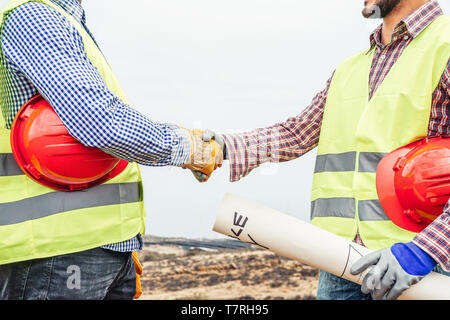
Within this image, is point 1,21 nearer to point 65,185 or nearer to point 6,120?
point 6,120

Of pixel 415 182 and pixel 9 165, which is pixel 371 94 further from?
pixel 9 165

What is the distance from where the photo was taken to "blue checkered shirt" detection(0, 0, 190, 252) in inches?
90.1

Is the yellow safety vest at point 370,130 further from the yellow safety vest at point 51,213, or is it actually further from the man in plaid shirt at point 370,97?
the yellow safety vest at point 51,213

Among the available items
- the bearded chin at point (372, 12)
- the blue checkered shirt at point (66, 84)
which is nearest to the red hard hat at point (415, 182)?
the bearded chin at point (372, 12)

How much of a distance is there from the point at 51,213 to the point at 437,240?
1834 millimetres

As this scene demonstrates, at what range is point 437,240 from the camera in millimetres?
2322

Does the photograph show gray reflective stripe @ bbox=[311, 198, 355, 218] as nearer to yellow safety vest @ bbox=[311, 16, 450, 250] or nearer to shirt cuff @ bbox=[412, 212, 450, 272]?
yellow safety vest @ bbox=[311, 16, 450, 250]

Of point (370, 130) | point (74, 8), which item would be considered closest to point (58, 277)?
point (74, 8)

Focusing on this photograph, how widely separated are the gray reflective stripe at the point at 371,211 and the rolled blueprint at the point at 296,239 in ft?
0.69

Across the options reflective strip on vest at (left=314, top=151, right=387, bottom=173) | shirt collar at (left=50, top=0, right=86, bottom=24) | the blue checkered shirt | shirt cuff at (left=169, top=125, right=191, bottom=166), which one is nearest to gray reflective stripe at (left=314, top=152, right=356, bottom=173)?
reflective strip on vest at (left=314, top=151, right=387, bottom=173)

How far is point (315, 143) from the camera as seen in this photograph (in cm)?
342

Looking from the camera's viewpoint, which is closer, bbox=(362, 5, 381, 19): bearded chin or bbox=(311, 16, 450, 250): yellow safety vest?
bbox=(311, 16, 450, 250): yellow safety vest

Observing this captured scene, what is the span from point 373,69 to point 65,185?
1831 mm

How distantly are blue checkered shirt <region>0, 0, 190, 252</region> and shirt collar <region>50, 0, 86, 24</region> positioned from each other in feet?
0.80
